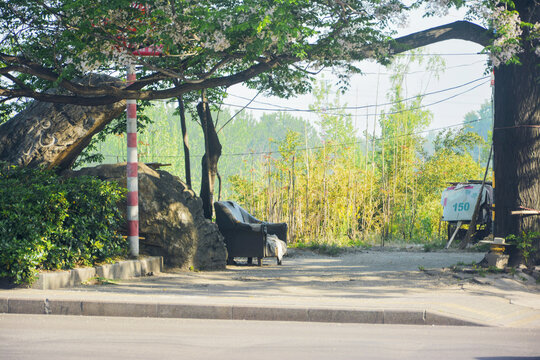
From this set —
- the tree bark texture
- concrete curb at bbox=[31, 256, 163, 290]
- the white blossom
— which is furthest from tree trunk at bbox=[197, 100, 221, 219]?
the white blossom

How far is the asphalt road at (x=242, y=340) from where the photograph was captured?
591cm

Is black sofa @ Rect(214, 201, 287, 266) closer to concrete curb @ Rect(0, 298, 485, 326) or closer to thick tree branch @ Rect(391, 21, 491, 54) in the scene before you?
thick tree branch @ Rect(391, 21, 491, 54)

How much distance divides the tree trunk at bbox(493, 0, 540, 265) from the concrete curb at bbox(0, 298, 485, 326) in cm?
457

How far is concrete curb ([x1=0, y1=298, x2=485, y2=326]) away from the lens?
772 cm

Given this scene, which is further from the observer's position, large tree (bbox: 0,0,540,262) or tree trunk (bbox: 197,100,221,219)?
tree trunk (bbox: 197,100,221,219)

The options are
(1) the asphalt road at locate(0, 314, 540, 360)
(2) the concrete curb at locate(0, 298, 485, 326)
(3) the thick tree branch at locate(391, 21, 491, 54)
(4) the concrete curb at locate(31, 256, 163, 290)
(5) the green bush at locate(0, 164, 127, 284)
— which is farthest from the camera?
(3) the thick tree branch at locate(391, 21, 491, 54)

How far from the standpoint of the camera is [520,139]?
11.5 meters

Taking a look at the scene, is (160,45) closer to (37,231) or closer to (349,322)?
(37,231)

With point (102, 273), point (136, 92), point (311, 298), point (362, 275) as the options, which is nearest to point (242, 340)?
point (311, 298)

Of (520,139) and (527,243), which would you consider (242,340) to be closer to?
(527,243)

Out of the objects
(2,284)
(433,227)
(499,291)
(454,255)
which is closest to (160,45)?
(2,284)

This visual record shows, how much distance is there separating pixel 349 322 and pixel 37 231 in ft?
15.2

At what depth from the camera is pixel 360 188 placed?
21.3 metres

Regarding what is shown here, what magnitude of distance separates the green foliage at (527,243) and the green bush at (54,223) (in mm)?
6694
